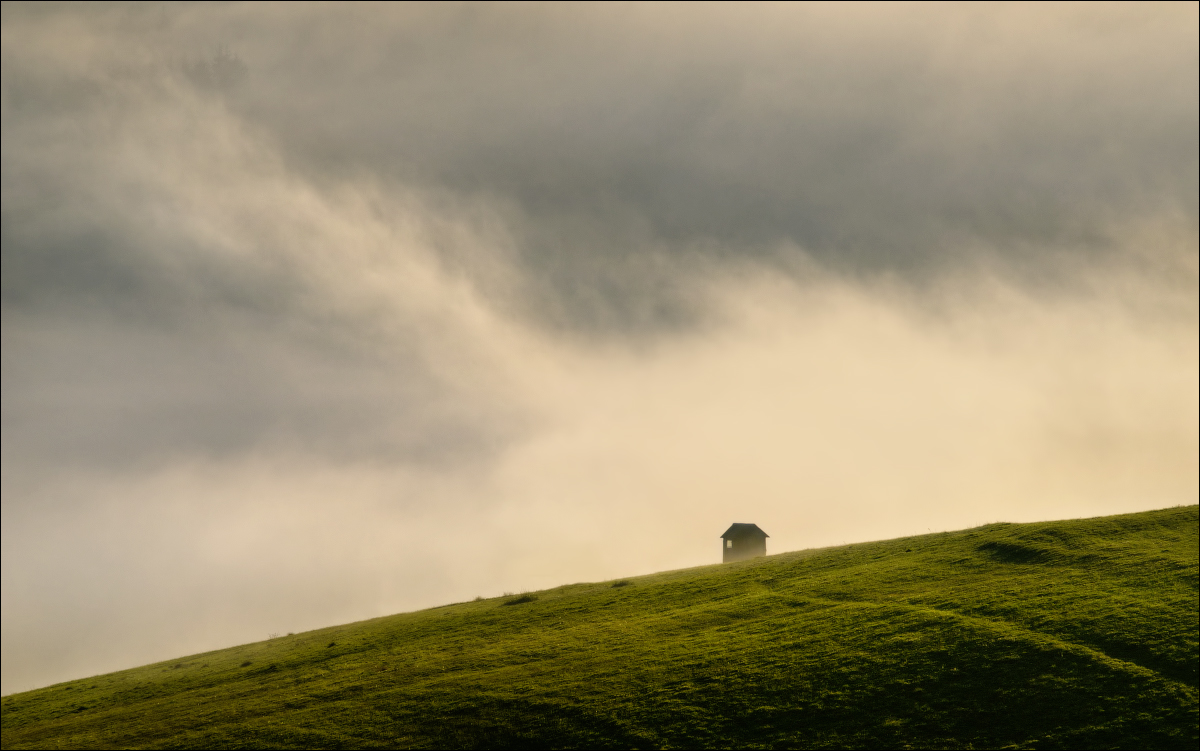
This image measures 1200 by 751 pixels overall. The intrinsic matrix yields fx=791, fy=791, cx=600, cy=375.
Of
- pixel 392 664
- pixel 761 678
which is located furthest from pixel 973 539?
pixel 392 664

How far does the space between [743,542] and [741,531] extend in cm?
191

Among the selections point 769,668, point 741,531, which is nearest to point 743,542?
point 741,531

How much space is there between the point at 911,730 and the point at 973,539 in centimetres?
3472

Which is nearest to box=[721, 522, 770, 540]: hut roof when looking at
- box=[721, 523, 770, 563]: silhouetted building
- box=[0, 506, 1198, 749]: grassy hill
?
box=[721, 523, 770, 563]: silhouetted building

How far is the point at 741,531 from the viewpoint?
11606cm

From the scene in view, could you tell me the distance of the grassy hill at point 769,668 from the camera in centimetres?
3947

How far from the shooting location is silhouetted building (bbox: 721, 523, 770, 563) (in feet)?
372

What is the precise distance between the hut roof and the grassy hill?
4579cm

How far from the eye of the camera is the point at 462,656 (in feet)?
182

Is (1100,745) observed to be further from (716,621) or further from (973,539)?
(973,539)

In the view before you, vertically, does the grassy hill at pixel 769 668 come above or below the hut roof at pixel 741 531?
below

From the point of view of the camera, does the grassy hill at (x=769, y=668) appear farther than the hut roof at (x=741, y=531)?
No

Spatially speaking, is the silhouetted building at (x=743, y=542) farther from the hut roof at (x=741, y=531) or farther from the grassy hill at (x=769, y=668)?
the grassy hill at (x=769, y=668)

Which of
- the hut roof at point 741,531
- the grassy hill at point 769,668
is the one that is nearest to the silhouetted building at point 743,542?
the hut roof at point 741,531
